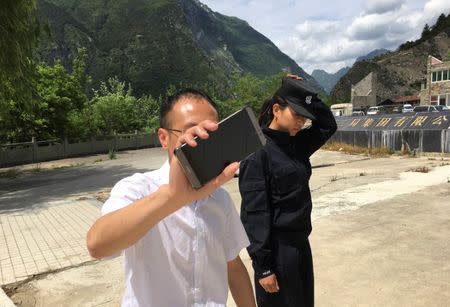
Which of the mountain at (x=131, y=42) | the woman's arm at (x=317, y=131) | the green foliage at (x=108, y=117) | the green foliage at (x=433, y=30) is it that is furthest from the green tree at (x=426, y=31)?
the woman's arm at (x=317, y=131)

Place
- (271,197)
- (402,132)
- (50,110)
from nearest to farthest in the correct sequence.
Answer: (271,197), (402,132), (50,110)

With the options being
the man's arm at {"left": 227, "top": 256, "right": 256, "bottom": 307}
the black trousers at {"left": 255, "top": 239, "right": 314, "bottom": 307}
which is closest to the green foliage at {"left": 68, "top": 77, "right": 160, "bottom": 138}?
the black trousers at {"left": 255, "top": 239, "right": 314, "bottom": 307}

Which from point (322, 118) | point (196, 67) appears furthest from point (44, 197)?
point (196, 67)

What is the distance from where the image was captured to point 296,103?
254cm

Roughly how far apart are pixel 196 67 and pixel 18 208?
347 ft

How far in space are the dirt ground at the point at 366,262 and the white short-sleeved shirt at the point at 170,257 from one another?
2.87 meters

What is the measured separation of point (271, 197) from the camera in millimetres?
2492

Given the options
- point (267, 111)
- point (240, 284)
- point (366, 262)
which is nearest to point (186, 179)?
point (240, 284)

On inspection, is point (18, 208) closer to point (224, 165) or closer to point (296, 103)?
point (296, 103)

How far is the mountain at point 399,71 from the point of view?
81.6 m

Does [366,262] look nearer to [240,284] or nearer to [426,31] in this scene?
[240,284]

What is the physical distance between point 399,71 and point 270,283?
90.8m

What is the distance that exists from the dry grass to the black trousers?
56.7 feet

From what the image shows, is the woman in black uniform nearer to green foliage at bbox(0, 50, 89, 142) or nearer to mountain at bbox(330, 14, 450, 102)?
green foliage at bbox(0, 50, 89, 142)
